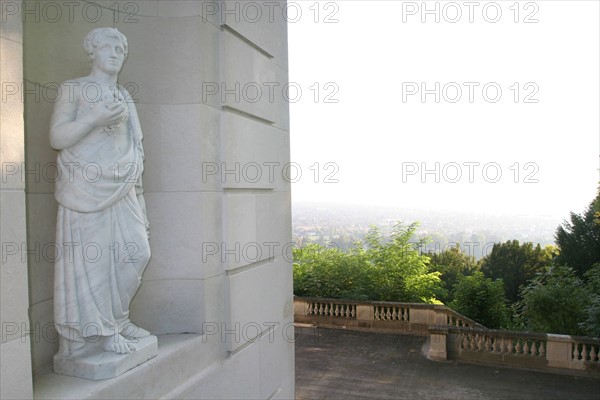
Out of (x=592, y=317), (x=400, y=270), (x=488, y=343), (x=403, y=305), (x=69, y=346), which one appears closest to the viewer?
(x=69, y=346)

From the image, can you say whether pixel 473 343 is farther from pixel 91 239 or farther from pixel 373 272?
pixel 91 239

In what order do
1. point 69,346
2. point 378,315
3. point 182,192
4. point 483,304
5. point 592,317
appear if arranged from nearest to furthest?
point 69,346
point 182,192
point 592,317
point 378,315
point 483,304

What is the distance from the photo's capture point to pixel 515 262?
28.1 metres

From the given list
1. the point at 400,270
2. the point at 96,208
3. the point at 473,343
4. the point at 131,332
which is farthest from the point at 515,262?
the point at 96,208

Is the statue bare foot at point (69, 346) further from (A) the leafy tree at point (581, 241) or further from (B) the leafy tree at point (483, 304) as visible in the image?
(A) the leafy tree at point (581, 241)

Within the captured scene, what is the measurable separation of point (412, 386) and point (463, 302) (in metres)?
5.93

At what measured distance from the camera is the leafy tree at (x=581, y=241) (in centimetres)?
2266

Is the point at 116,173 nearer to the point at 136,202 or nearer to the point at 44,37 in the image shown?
the point at 136,202

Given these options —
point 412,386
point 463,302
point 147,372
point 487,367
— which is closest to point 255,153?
point 147,372

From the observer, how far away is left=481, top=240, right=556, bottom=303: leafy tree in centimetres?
2709

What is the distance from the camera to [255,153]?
5.72 m

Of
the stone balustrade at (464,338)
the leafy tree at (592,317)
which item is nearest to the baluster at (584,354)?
the stone balustrade at (464,338)

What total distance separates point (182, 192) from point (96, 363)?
6.01ft

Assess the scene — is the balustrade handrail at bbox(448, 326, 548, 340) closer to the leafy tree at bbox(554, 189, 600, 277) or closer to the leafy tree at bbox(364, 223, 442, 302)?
the leafy tree at bbox(364, 223, 442, 302)
